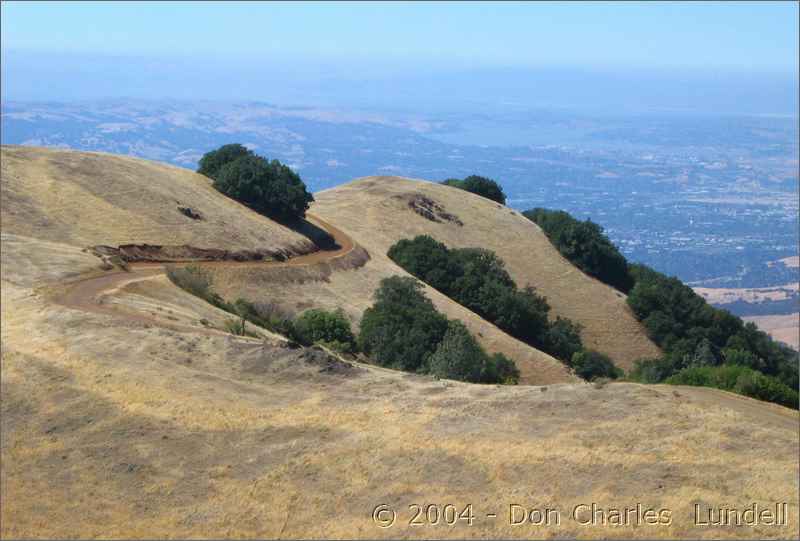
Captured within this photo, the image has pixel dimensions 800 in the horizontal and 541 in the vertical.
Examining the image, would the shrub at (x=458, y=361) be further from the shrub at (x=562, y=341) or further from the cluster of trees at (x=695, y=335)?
the cluster of trees at (x=695, y=335)

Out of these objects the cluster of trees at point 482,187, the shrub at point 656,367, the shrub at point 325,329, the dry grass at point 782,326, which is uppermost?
the cluster of trees at point 482,187

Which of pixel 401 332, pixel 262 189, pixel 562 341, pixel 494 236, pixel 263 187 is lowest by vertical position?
pixel 562 341

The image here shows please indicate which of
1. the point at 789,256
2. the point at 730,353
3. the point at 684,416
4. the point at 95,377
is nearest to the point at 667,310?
the point at 730,353

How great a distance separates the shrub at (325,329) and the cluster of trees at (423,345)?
840 millimetres

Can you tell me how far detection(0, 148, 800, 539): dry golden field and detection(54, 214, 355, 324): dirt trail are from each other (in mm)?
1556

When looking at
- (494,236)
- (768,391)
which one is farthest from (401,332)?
(494,236)

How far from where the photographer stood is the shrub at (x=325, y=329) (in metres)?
40.2

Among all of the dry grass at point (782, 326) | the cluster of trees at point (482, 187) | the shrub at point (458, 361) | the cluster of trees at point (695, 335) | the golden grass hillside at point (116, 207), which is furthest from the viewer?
the dry grass at point (782, 326)

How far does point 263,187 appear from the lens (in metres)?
59.4

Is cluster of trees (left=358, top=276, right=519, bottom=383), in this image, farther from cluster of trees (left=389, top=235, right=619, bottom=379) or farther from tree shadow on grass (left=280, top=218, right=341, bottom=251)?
tree shadow on grass (left=280, top=218, right=341, bottom=251)

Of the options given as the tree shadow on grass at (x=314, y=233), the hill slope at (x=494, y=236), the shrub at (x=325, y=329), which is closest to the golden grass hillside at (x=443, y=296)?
the hill slope at (x=494, y=236)

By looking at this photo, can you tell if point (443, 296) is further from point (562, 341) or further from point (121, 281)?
Result: point (121, 281)

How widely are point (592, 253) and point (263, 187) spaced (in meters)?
26.3

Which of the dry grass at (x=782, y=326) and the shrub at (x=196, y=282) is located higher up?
the shrub at (x=196, y=282)
